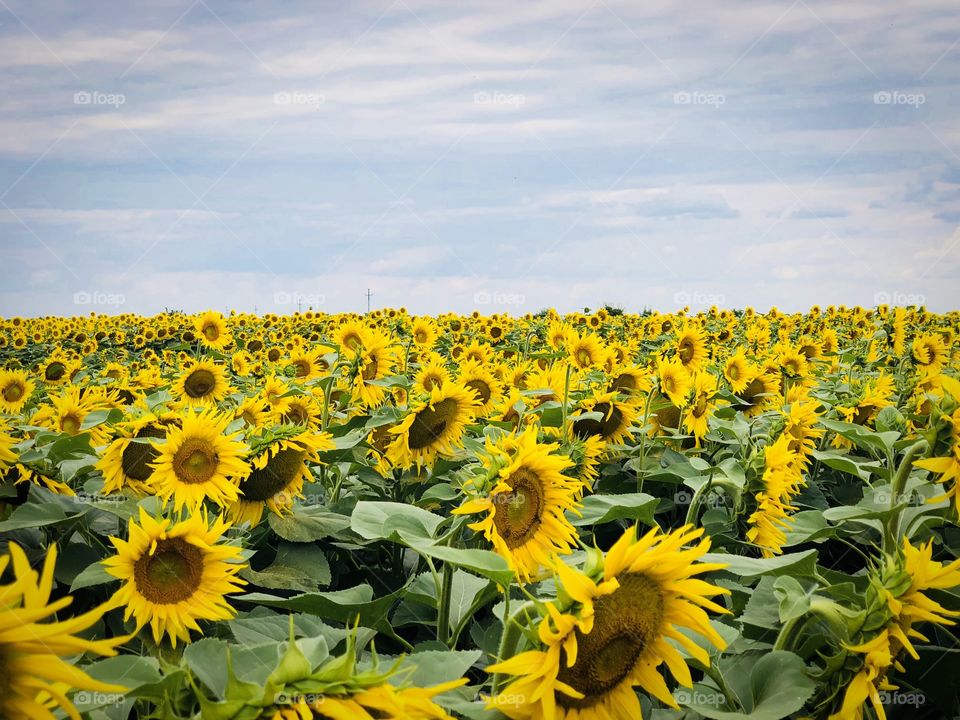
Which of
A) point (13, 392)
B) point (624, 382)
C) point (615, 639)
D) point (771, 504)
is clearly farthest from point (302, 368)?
point (615, 639)

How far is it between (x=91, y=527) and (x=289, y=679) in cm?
193

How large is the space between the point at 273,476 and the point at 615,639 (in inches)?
66.8

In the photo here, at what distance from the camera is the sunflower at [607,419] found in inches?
160

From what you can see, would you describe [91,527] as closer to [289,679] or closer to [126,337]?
[289,679]

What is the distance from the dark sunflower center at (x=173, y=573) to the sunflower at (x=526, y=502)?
0.76m

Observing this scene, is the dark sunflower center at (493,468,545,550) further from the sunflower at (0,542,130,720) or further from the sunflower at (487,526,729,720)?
the sunflower at (0,542,130,720)

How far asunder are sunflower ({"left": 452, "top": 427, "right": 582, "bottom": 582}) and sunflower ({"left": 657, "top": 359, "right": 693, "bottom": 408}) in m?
2.38

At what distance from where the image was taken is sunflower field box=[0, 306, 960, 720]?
137 cm

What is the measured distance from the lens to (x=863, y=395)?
5312 mm

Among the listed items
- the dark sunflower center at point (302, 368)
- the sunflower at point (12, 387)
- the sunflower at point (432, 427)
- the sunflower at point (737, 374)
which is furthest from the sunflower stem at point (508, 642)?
the sunflower at point (12, 387)

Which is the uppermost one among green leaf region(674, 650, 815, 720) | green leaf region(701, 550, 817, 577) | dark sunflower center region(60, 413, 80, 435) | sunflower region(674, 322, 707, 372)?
sunflower region(674, 322, 707, 372)

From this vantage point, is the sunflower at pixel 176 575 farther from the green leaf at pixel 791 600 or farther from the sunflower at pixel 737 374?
the sunflower at pixel 737 374

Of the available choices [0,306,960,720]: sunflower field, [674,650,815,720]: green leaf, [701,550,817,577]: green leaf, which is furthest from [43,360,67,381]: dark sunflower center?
[674,650,815,720]: green leaf

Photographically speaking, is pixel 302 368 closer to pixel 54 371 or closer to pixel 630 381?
pixel 630 381
